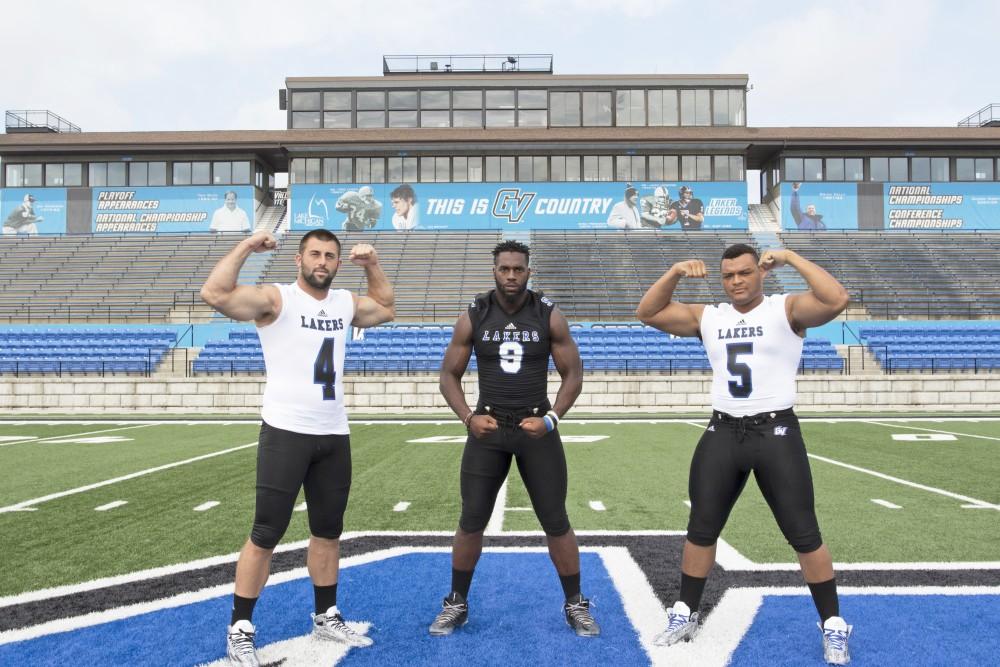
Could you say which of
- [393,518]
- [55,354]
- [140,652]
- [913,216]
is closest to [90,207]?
[55,354]

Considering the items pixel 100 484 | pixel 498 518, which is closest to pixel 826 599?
pixel 498 518

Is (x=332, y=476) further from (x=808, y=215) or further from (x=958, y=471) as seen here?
(x=808, y=215)

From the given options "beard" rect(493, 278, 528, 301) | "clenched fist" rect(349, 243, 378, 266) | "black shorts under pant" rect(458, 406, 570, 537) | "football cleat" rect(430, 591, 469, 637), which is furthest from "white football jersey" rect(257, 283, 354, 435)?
"football cleat" rect(430, 591, 469, 637)

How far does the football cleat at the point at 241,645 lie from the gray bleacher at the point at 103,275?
24.4 meters

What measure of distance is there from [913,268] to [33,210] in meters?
39.3

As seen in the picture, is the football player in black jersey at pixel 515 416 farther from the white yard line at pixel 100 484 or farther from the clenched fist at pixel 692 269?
the white yard line at pixel 100 484

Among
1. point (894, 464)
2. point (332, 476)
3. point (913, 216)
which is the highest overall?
point (913, 216)

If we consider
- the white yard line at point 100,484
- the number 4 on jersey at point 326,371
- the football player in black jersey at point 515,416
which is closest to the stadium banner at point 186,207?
the white yard line at point 100,484

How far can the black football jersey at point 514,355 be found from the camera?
3930 millimetres

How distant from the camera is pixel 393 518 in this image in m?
6.29

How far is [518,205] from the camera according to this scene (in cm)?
3203

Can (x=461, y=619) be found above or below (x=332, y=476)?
below

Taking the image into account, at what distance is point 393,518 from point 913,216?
3369 cm

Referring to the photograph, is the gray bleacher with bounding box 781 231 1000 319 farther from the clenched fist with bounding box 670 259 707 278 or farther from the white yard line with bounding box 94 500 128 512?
the white yard line with bounding box 94 500 128 512
